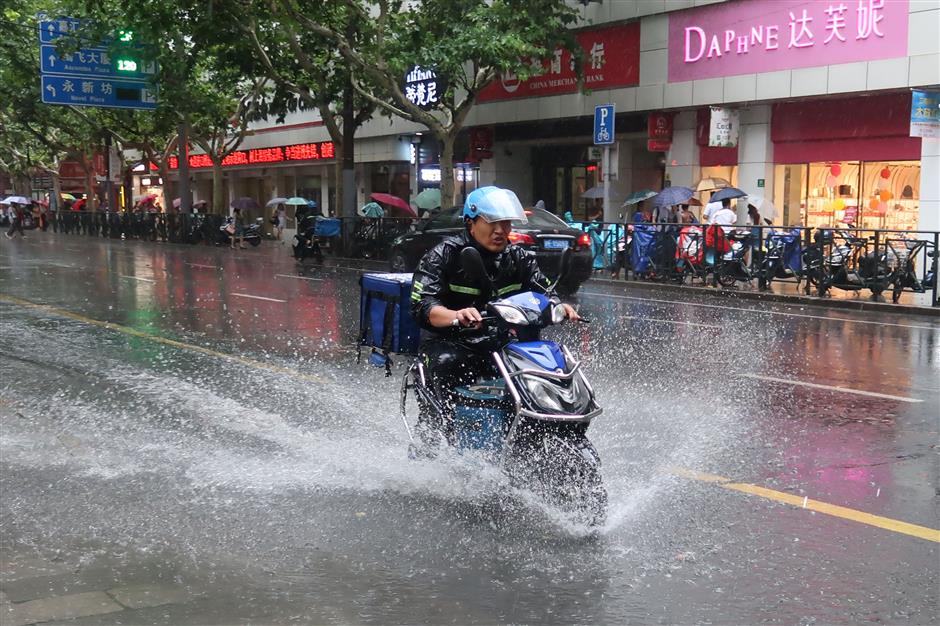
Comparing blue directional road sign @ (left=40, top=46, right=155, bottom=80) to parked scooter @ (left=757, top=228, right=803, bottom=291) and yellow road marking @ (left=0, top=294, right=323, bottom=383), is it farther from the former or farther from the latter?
parked scooter @ (left=757, top=228, right=803, bottom=291)

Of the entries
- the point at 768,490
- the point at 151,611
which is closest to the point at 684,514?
the point at 768,490

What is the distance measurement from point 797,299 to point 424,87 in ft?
46.7

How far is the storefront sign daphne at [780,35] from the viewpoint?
20.3m

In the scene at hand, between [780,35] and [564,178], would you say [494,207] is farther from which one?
[564,178]

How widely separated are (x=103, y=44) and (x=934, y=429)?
Answer: 2366 cm

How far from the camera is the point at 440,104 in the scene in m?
28.0

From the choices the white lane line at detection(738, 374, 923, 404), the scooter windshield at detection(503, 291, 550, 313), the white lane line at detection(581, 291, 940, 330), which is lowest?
the white lane line at detection(738, 374, 923, 404)

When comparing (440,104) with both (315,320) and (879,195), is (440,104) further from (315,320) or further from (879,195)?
(315,320)

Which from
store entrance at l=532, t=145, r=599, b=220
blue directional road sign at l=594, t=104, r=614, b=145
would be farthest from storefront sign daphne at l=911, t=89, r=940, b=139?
store entrance at l=532, t=145, r=599, b=220

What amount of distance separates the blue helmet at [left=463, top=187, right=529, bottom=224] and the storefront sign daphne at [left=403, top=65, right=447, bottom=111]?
72.6ft

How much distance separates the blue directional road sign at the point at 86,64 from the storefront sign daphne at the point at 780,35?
45.2ft

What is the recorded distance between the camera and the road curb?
15625mm

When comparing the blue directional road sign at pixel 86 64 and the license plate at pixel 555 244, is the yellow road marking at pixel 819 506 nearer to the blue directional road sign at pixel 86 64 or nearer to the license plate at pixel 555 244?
the license plate at pixel 555 244

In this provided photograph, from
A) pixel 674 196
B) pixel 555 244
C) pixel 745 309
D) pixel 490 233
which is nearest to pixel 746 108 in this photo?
pixel 674 196
